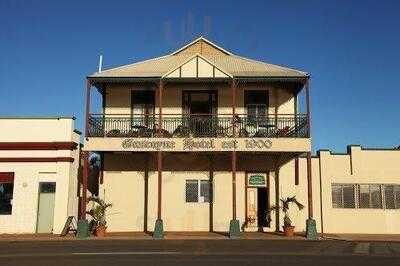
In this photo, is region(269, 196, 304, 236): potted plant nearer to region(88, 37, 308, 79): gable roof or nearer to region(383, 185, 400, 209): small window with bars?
region(383, 185, 400, 209): small window with bars

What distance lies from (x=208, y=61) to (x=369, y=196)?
31.9 ft

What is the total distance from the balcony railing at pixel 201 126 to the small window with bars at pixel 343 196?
147 inches

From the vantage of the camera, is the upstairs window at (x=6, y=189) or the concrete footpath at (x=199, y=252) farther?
the upstairs window at (x=6, y=189)

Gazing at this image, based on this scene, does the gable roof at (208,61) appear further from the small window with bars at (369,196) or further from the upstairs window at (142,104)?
the small window with bars at (369,196)

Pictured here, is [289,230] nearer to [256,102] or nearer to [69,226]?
[256,102]

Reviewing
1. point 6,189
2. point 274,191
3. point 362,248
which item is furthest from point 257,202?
point 6,189

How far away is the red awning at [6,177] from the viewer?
2333cm


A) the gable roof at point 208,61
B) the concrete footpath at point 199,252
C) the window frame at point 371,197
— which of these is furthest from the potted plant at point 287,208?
the gable roof at point 208,61

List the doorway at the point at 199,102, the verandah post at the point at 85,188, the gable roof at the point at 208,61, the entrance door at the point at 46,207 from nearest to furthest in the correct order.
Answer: the verandah post at the point at 85,188
the gable roof at the point at 208,61
the entrance door at the point at 46,207
the doorway at the point at 199,102

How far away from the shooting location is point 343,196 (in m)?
24.5

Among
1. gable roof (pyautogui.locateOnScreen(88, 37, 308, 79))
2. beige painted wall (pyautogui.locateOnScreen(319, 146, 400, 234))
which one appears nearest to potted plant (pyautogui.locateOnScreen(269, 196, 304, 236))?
beige painted wall (pyautogui.locateOnScreen(319, 146, 400, 234))

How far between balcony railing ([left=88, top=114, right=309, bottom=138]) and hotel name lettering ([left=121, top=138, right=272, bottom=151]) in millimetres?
300

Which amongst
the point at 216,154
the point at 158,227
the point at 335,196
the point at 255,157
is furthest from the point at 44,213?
the point at 335,196

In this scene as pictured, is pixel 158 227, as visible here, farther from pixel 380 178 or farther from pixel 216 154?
pixel 380 178
